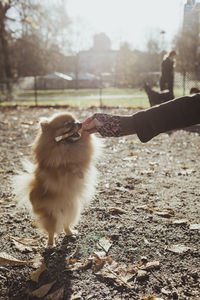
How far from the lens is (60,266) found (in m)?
2.44

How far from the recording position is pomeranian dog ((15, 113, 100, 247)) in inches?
98.7

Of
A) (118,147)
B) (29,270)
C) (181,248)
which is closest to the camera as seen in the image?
(29,270)

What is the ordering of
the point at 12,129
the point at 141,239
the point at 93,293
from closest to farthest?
1. the point at 93,293
2. the point at 141,239
3. the point at 12,129

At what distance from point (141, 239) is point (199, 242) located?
55 cm

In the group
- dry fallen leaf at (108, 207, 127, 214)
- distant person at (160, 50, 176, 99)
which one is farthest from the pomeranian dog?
distant person at (160, 50, 176, 99)

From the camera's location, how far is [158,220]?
3.14 m

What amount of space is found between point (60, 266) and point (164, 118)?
1558 mm

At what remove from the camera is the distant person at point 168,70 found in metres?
10.7

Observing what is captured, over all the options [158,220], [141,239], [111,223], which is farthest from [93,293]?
[158,220]

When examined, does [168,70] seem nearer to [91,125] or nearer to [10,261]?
[91,125]

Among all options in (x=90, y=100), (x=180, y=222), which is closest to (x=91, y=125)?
(x=180, y=222)

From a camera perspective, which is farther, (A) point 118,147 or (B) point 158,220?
(A) point 118,147

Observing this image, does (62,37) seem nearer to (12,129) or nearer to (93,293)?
(12,129)

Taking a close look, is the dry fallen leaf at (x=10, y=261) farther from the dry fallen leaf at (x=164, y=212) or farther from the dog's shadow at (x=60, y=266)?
the dry fallen leaf at (x=164, y=212)
